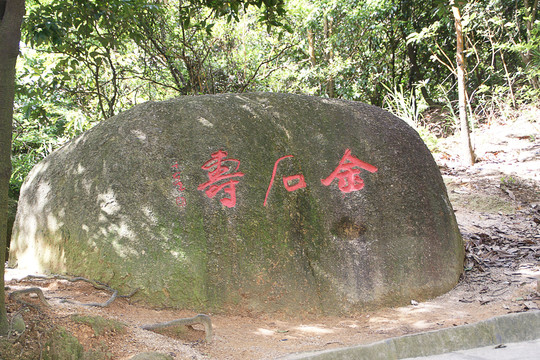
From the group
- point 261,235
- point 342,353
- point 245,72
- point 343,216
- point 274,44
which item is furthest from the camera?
point 274,44

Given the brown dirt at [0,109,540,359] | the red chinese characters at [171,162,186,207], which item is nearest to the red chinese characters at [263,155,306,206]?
the red chinese characters at [171,162,186,207]

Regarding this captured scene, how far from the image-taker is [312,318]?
3443 millimetres

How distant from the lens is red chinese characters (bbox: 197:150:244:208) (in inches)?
141

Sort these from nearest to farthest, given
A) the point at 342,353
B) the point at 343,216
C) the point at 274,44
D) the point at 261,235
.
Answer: the point at 342,353 < the point at 261,235 < the point at 343,216 < the point at 274,44

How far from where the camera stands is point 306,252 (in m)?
3.63

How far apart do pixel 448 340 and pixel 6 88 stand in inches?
121

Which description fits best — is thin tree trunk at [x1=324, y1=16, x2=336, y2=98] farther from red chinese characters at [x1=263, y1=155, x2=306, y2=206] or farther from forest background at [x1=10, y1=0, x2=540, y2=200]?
red chinese characters at [x1=263, y1=155, x2=306, y2=206]

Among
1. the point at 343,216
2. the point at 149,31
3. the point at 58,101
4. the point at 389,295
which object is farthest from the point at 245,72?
the point at 389,295

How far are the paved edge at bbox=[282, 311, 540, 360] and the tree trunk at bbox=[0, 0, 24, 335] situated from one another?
170 centimetres

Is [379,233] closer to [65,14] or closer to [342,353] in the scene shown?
[342,353]

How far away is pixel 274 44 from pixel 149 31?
3362 millimetres

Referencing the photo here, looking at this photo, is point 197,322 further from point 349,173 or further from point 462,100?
point 462,100

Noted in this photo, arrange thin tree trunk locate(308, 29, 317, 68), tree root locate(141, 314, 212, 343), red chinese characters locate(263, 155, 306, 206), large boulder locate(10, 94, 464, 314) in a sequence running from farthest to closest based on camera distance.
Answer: thin tree trunk locate(308, 29, 317, 68)
red chinese characters locate(263, 155, 306, 206)
large boulder locate(10, 94, 464, 314)
tree root locate(141, 314, 212, 343)

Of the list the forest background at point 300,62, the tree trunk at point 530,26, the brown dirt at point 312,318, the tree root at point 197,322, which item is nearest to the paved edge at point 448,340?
the brown dirt at point 312,318
